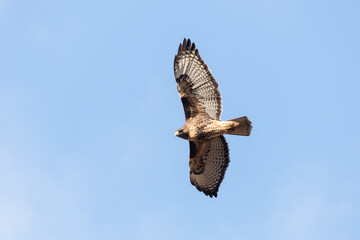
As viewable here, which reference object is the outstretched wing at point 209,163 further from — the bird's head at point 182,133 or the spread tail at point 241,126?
the spread tail at point 241,126

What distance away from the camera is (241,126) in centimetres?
1594

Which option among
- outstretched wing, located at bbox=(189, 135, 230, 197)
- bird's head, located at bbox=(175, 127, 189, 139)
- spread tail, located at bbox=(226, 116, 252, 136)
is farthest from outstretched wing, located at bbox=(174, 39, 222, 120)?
outstretched wing, located at bbox=(189, 135, 230, 197)

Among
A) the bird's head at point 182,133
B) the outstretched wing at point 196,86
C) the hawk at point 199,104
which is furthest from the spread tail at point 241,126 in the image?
the bird's head at point 182,133

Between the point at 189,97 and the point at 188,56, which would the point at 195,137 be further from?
the point at 188,56

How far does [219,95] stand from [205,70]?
2.55 feet

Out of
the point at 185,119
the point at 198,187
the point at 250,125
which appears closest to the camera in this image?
the point at 250,125

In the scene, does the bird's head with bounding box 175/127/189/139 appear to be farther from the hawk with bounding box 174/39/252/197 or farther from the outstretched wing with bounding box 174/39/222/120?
the outstretched wing with bounding box 174/39/222/120

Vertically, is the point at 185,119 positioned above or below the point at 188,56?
below

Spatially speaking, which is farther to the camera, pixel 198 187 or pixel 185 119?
pixel 198 187

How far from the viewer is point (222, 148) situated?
17.3m

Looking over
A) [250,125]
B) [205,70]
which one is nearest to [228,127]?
[250,125]

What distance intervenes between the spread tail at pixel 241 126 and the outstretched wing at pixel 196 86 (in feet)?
2.29

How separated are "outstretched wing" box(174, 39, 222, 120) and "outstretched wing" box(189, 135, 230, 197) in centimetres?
93

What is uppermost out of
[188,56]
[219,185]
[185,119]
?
[188,56]
